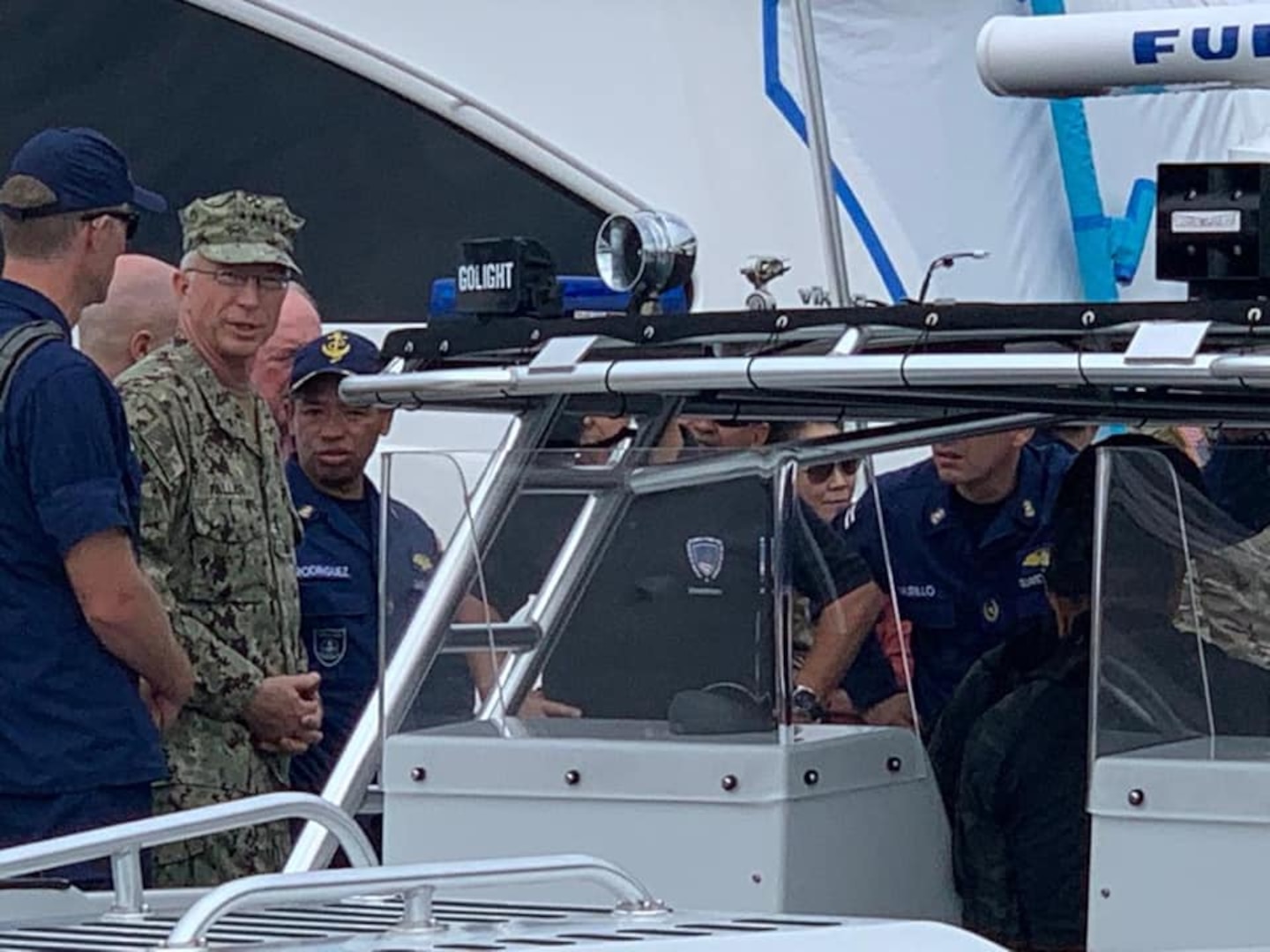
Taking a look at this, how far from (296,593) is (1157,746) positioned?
2.63m

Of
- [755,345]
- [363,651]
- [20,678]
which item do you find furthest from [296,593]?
[755,345]

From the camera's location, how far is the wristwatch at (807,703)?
387 centimetres

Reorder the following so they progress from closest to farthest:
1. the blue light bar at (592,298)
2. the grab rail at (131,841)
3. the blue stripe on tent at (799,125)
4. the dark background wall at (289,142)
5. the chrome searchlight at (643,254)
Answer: the grab rail at (131,841) → the chrome searchlight at (643,254) → the blue light bar at (592,298) → the blue stripe on tent at (799,125) → the dark background wall at (289,142)

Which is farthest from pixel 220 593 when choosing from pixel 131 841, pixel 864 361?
pixel 131 841

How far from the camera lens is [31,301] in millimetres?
5426

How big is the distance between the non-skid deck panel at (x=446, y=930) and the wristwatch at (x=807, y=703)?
2.15ft

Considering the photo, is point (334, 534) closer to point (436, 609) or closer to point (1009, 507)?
point (1009, 507)

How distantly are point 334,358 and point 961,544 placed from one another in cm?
165

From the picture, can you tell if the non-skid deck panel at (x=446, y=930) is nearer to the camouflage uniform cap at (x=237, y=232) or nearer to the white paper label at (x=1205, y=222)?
the white paper label at (x=1205, y=222)

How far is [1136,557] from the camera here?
365 centimetres

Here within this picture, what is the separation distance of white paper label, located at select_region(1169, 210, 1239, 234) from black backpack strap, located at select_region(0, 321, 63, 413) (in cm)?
217

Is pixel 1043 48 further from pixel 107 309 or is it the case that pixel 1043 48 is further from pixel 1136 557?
pixel 107 309

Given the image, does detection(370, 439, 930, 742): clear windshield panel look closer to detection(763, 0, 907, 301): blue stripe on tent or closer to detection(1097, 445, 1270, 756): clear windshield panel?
detection(1097, 445, 1270, 756): clear windshield panel

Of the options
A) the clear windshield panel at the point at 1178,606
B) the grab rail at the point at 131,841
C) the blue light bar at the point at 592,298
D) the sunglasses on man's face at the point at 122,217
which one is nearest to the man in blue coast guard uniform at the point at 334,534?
the sunglasses on man's face at the point at 122,217
